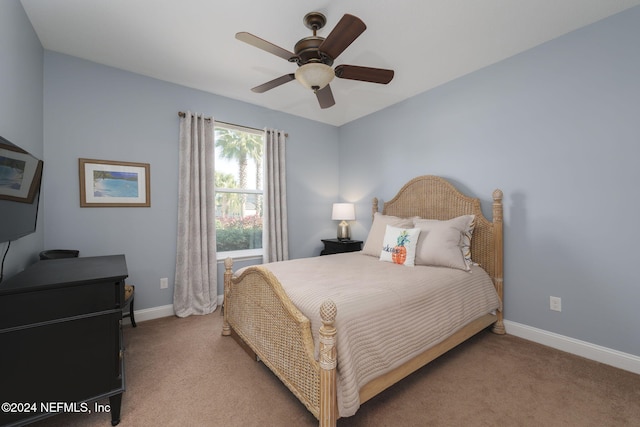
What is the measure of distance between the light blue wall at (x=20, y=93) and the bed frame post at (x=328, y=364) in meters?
1.98

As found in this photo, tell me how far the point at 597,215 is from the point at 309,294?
236cm

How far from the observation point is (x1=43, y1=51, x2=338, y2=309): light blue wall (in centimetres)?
253

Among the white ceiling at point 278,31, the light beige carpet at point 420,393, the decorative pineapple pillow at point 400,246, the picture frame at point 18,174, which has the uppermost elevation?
the white ceiling at point 278,31

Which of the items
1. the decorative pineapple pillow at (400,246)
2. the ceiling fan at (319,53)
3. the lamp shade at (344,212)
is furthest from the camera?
the lamp shade at (344,212)

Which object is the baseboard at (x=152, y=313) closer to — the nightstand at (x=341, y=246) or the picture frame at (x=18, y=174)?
the picture frame at (x=18, y=174)

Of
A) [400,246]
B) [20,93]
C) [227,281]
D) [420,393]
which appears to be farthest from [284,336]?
[20,93]

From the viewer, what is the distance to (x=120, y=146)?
9.23ft

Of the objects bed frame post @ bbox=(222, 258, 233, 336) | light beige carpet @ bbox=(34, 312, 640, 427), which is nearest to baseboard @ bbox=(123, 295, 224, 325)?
light beige carpet @ bbox=(34, 312, 640, 427)

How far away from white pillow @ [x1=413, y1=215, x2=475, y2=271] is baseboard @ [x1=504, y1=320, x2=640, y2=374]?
0.77 metres

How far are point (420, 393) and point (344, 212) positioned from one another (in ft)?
8.57

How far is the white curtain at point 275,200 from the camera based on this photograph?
12.2 ft

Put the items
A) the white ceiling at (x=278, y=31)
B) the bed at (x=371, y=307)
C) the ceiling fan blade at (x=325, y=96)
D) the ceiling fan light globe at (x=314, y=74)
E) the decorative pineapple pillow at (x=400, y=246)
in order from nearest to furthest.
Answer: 1. the bed at (x=371, y=307)
2. the ceiling fan light globe at (x=314, y=74)
3. the white ceiling at (x=278, y=31)
4. the ceiling fan blade at (x=325, y=96)
5. the decorative pineapple pillow at (x=400, y=246)

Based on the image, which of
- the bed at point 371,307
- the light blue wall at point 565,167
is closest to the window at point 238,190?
the bed at point 371,307

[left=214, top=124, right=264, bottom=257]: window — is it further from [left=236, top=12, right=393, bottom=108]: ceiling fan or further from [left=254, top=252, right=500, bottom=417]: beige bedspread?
[left=236, top=12, right=393, bottom=108]: ceiling fan
